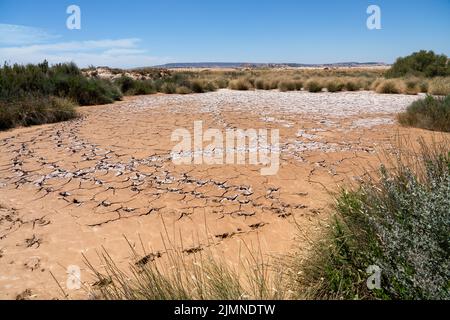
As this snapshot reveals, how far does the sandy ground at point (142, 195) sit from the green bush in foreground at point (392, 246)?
493 mm

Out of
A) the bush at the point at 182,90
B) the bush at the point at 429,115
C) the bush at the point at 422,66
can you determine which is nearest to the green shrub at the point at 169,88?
the bush at the point at 182,90

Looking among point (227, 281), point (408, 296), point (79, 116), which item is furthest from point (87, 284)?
point (79, 116)

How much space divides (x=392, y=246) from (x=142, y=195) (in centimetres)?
306

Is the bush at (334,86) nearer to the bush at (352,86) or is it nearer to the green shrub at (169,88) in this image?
the bush at (352,86)

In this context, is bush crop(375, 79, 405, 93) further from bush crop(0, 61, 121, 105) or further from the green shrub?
bush crop(0, 61, 121, 105)

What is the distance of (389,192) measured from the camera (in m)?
2.39

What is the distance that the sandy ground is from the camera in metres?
3.13

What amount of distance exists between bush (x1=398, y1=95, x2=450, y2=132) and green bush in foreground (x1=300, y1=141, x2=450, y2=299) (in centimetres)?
545

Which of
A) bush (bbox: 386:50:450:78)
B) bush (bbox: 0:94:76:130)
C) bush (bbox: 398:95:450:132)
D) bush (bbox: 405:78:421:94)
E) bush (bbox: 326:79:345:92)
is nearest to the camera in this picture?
bush (bbox: 398:95:450:132)

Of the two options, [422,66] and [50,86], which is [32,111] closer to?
[50,86]

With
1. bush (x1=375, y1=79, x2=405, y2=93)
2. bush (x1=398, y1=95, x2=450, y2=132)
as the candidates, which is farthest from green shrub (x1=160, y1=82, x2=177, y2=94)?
bush (x1=398, y1=95, x2=450, y2=132)

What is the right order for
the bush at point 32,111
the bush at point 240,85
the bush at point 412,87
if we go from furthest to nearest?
the bush at point 240,85, the bush at point 412,87, the bush at point 32,111

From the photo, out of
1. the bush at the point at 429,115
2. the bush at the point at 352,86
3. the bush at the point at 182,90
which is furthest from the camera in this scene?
the bush at the point at 352,86

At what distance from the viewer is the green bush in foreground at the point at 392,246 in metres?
1.88
